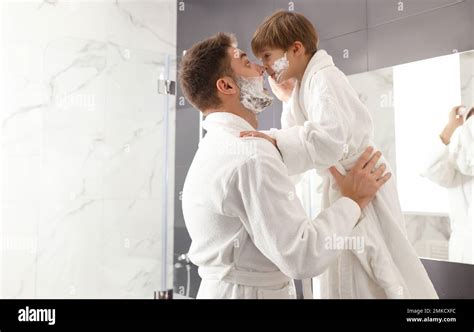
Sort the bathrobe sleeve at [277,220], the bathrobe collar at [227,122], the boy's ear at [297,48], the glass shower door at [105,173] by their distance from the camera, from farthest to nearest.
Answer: the glass shower door at [105,173] → the boy's ear at [297,48] → the bathrobe collar at [227,122] → the bathrobe sleeve at [277,220]

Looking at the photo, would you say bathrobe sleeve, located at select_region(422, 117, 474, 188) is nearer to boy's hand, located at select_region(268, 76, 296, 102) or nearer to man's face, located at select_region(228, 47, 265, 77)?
boy's hand, located at select_region(268, 76, 296, 102)

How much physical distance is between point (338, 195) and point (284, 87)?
0.28m

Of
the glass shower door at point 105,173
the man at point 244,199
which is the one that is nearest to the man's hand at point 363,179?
the man at point 244,199

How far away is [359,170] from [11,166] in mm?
1112

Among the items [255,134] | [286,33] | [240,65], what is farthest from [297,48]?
[255,134]

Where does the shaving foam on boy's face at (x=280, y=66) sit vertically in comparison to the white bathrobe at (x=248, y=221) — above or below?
above

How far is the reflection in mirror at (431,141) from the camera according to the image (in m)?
1.00

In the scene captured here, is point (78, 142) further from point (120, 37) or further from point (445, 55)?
point (445, 55)

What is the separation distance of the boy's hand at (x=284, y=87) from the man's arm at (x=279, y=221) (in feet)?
0.90

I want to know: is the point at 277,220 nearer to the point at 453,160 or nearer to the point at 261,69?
the point at 261,69

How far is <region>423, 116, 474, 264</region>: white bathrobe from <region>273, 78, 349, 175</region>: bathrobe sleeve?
34cm

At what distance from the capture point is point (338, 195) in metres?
0.87

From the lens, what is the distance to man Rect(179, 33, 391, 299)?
0.74 m

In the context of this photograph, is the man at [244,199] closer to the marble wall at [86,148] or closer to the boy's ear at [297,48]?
the boy's ear at [297,48]
